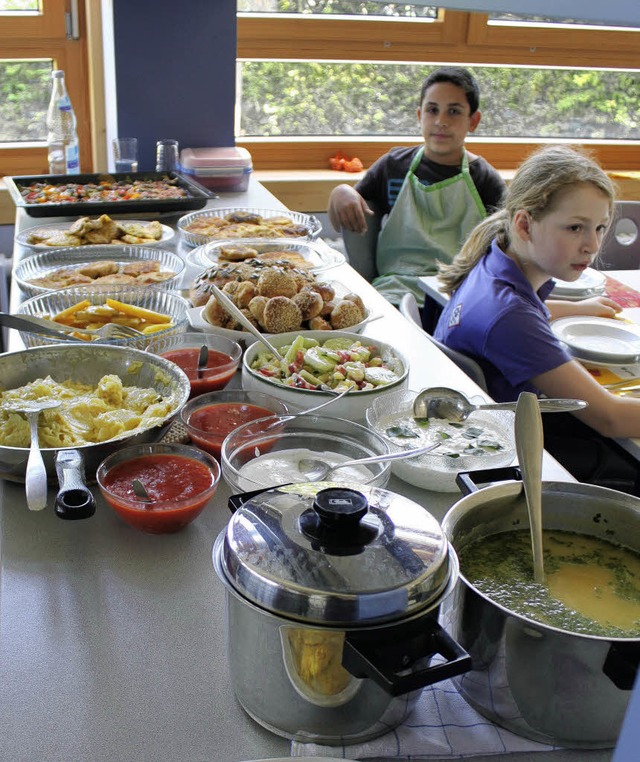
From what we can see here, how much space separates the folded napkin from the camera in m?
0.74

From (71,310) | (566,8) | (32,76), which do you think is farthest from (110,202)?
(566,8)

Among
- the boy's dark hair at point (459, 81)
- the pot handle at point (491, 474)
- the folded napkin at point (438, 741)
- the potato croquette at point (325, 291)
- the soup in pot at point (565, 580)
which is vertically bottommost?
the folded napkin at point (438, 741)

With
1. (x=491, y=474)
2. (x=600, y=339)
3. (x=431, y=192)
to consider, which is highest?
(x=491, y=474)

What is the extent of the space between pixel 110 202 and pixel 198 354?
1.08m

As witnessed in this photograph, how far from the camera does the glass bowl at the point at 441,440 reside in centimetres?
115

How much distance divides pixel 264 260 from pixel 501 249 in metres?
0.63

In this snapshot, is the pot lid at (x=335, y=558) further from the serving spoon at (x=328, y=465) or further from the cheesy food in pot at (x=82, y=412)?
the cheesy food in pot at (x=82, y=412)

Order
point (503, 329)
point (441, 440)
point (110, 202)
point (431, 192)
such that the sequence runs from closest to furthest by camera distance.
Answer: point (441, 440) → point (503, 329) → point (110, 202) → point (431, 192)

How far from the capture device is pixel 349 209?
3025 mm

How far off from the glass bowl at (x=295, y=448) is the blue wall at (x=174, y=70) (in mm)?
2239

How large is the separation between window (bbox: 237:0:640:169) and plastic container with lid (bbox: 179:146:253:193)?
1.11 meters

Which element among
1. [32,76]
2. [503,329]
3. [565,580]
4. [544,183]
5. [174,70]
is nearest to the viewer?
[565,580]

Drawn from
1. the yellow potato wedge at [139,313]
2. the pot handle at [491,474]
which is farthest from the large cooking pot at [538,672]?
the yellow potato wedge at [139,313]

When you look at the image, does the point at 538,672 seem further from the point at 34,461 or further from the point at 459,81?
the point at 459,81
